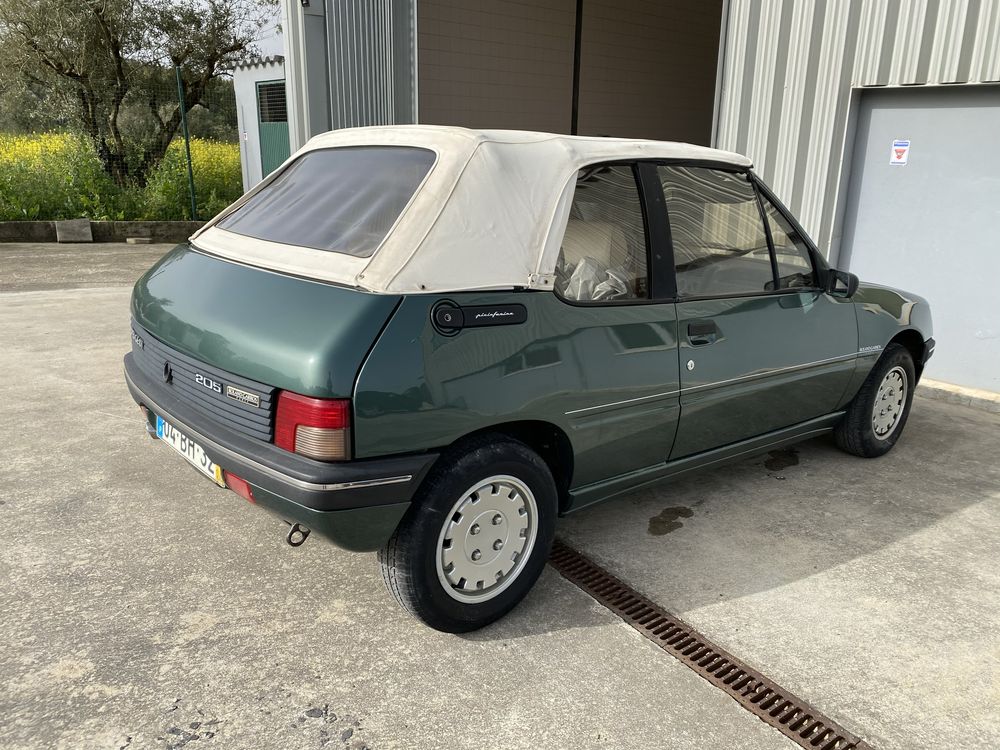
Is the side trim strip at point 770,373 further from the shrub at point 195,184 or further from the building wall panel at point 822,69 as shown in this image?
the shrub at point 195,184

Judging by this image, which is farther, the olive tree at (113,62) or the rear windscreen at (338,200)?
the olive tree at (113,62)

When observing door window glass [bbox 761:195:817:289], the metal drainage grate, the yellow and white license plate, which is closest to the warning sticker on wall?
door window glass [bbox 761:195:817:289]

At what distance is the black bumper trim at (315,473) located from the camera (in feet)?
7.94

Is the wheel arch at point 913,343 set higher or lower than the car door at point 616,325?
lower

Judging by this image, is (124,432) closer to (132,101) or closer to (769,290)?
(769,290)

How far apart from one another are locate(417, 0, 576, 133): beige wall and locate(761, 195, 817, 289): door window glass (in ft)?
23.5

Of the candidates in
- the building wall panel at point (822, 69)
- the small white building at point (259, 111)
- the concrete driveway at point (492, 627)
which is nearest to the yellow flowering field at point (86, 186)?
the small white building at point (259, 111)

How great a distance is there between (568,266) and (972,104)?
15.0ft

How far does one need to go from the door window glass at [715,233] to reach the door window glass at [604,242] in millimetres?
212

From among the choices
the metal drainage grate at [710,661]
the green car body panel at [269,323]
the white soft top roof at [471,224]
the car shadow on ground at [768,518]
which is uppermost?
the white soft top roof at [471,224]

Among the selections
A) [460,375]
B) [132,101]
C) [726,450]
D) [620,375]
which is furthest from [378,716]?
[132,101]

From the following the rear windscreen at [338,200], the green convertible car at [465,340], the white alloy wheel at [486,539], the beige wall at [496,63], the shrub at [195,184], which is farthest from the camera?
the shrub at [195,184]

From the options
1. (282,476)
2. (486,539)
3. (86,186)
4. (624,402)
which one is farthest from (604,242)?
(86,186)

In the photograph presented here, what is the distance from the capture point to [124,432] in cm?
464
